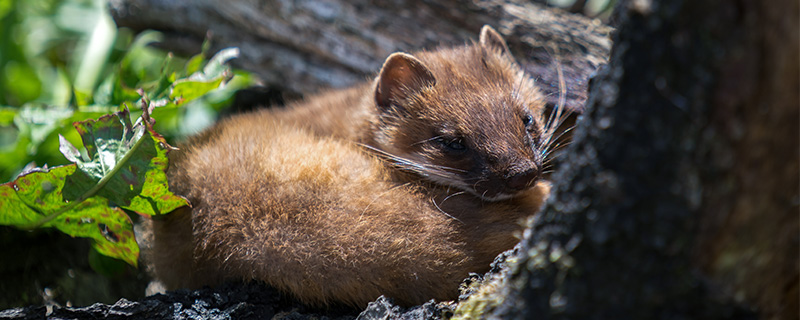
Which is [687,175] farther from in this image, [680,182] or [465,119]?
[465,119]

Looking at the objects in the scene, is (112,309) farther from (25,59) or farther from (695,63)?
(25,59)

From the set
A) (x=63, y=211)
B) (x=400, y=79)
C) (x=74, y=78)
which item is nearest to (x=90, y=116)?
(x=63, y=211)

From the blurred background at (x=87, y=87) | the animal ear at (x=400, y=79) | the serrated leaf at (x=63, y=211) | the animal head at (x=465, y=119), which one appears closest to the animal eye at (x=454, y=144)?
the animal head at (x=465, y=119)

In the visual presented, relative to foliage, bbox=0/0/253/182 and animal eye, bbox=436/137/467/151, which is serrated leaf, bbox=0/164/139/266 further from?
animal eye, bbox=436/137/467/151

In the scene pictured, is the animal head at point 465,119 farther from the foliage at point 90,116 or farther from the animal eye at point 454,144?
the foliage at point 90,116

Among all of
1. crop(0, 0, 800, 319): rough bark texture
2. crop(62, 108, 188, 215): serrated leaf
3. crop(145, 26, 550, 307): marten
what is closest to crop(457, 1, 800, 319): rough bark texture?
crop(0, 0, 800, 319): rough bark texture

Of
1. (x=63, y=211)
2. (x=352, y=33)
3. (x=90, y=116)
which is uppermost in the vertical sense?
(x=352, y=33)

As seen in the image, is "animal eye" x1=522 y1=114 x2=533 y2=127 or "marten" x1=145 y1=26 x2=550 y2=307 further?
"animal eye" x1=522 y1=114 x2=533 y2=127

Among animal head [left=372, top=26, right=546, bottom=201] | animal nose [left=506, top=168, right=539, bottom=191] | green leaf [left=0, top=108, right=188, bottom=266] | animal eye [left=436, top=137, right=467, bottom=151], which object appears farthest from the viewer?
animal eye [left=436, top=137, right=467, bottom=151]
